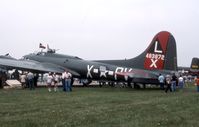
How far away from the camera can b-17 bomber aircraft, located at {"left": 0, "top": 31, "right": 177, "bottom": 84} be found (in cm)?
2953

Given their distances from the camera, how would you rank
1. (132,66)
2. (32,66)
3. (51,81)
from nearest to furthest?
(51,81)
(132,66)
(32,66)

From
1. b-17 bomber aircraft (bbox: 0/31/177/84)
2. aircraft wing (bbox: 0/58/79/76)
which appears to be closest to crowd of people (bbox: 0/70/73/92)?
aircraft wing (bbox: 0/58/79/76)

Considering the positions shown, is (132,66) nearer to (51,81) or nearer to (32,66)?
(51,81)

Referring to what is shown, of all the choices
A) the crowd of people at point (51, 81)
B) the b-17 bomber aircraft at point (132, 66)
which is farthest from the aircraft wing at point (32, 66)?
the crowd of people at point (51, 81)

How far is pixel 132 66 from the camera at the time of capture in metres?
31.3

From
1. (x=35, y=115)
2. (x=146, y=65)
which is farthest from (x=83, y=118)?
(x=146, y=65)

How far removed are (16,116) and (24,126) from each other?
2.19m

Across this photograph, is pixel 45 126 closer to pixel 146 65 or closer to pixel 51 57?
pixel 146 65

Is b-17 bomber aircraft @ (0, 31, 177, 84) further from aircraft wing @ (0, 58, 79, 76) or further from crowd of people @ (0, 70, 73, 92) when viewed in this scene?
crowd of people @ (0, 70, 73, 92)

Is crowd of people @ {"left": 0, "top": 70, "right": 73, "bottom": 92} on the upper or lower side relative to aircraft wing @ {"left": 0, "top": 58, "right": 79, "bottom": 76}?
lower

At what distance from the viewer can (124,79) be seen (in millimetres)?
30766

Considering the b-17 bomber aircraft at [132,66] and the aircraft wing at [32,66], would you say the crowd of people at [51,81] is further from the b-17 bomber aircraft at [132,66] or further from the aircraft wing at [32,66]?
the b-17 bomber aircraft at [132,66]

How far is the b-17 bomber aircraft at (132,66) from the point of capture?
96.9 ft

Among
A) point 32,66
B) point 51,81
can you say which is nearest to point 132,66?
point 51,81
